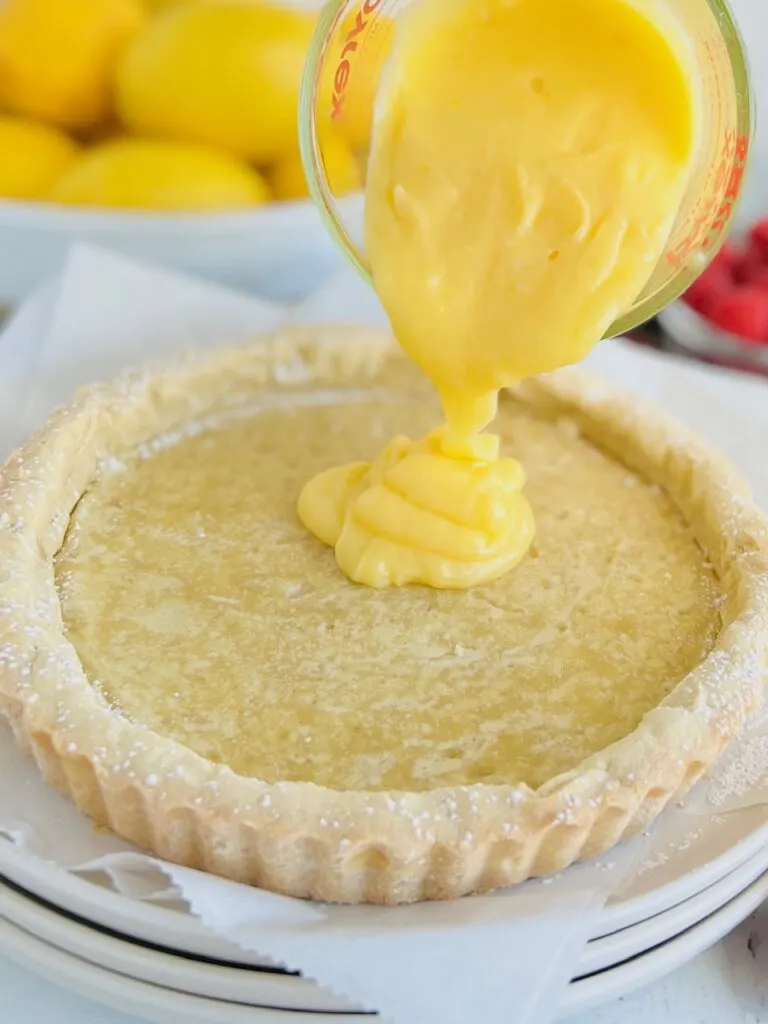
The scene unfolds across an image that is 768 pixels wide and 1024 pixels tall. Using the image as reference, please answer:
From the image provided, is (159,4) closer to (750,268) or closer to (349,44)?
(349,44)

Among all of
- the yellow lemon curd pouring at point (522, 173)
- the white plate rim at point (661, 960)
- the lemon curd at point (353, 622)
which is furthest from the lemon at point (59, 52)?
the white plate rim at point (661, 960)

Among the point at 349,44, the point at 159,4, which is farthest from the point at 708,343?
the point at 159,4

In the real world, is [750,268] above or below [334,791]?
above

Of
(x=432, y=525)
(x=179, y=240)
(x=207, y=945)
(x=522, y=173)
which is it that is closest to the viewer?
(x=207, y=945)

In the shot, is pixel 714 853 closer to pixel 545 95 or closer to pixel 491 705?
pixel 491 705

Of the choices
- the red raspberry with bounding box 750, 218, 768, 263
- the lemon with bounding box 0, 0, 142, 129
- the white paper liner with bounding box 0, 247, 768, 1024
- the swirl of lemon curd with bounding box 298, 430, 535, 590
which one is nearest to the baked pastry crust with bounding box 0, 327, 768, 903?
the white paper liner with bounding box 0, 247, 768, 1024

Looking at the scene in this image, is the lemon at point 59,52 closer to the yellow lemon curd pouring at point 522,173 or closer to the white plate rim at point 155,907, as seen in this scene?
the yellow lemon curd pouring at point 522,173
